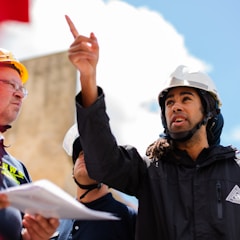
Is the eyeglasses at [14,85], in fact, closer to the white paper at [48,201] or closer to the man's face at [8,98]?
the man's face at [8,98]

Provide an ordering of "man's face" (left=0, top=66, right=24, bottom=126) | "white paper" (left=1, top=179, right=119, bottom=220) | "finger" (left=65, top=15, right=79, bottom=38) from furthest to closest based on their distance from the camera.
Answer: "man's face" (left=0, top=66, right=24, bottom=126) < "finger" (left=65, top=15, right=79, bottom=38) < "white paper" (left=1, top=179, right=119, bottom=220)

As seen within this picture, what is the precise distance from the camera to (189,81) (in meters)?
3.07

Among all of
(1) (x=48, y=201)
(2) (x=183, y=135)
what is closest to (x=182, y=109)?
(2) (x=183, y=135)

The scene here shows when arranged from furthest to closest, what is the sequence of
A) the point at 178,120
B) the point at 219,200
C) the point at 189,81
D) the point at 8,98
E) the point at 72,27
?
1. the point at 189,81
2. the point at 178,120
3. the point at 8,98
4. the point at 219,200
5. the point at 72,27

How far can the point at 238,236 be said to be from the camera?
102 inches

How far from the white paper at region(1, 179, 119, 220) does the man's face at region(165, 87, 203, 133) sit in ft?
3.63

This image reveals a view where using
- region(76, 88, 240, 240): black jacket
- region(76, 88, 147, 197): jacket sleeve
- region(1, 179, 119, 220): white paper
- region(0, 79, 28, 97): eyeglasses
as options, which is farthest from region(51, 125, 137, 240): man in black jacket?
region(1, 179, 119, 220): white paper

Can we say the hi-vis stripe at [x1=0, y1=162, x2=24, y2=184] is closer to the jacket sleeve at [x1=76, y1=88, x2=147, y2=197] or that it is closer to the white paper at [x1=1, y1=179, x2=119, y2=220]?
the jacket sleeve at [x1=76, y1=88, x2=147, y2=197]

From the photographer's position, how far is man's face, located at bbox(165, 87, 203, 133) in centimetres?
288

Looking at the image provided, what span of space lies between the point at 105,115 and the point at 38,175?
8.90 meters

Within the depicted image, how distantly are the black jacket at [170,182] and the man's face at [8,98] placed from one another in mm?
474

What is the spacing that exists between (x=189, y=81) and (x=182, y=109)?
0.25 meters

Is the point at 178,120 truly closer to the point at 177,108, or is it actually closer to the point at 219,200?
the point at 177,108

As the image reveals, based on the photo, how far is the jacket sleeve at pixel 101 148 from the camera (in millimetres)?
2420
